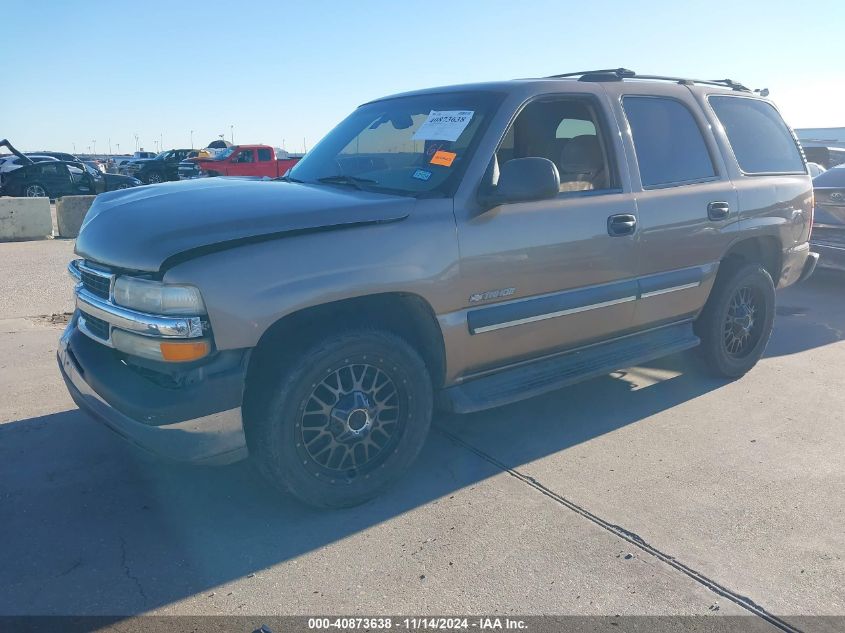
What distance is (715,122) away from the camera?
4.88m

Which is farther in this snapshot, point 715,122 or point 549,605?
point 715,122

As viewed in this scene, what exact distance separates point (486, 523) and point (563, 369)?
116cm

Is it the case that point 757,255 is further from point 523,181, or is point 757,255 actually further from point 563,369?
point 523,181

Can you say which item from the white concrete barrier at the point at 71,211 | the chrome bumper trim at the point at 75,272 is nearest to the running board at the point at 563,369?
the chrome bumper trim at the point at 75,272

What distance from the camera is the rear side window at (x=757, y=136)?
5039 mm

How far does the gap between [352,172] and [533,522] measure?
2168 millimetres

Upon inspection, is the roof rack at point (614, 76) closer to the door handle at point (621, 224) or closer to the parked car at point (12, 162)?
the door handle at point (621, 224)

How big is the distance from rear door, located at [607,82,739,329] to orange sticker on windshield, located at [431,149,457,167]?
1.25m

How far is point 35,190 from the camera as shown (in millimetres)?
18594

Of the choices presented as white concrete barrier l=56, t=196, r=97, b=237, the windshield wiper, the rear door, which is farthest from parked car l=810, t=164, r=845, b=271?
white concrete barrier l=56, t=196, r=97, b=237

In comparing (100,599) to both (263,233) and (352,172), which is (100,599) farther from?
(352,172)

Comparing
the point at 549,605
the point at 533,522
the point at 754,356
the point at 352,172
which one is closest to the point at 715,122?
the point at 754,356

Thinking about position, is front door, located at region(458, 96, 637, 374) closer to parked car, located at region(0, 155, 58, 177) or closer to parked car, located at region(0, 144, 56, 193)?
parked car, located at region(0, 144, 56, 193)

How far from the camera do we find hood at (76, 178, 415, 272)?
286cm
